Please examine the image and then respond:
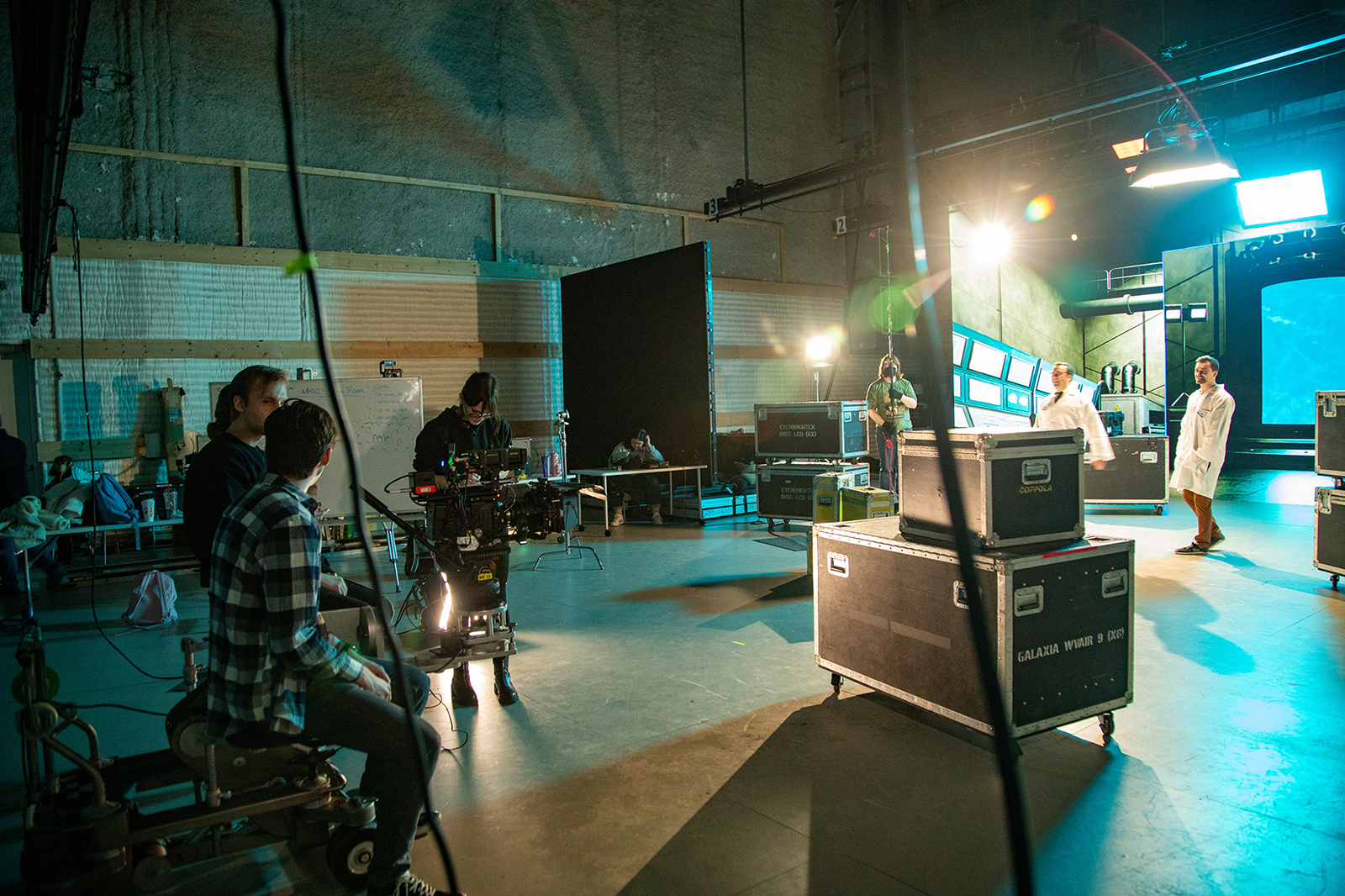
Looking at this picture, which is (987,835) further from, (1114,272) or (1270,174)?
(1114,272)

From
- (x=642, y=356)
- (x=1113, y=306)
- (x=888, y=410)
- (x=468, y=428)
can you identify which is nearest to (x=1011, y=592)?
(x=468, y=428)

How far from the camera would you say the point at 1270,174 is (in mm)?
11055

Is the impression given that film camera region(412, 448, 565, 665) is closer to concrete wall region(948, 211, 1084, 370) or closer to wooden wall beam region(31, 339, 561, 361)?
wooden wall beam region(31, 339, 561, 361)

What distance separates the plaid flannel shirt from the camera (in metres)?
1.91

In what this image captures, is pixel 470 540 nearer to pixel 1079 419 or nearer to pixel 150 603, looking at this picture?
pixel 150 603

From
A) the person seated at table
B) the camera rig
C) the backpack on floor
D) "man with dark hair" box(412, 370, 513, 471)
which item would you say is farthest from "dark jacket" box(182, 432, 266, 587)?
the person seated at table

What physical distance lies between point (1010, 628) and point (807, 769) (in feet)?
2.89

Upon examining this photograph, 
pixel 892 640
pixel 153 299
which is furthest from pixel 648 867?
pixel 153 299

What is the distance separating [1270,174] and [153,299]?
46.2ft

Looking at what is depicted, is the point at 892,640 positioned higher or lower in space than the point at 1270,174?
lower

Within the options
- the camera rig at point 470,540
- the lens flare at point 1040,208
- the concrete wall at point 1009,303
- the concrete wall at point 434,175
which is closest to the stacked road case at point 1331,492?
the camera rig at point 470,540

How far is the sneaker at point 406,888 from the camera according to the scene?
6.73ft

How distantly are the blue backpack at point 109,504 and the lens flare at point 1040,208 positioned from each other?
13.9 metres

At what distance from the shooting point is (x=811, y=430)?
8297 millimetres
